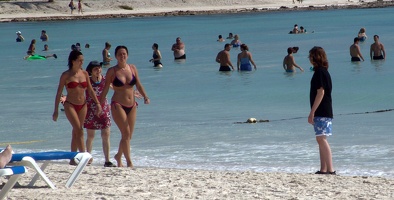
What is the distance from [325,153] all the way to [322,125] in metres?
0.42

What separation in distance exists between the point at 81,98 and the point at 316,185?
8.87ft

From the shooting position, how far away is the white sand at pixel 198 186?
23.7 feet

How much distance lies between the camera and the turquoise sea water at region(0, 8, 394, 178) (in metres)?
11.6

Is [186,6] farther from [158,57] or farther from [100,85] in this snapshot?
[100,85]

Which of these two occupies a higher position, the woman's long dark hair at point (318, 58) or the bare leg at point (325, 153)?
the woman's long dark hair at point (318, 58)

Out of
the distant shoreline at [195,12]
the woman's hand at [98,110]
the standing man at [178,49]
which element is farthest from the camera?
the distant shoreline at [195,12]

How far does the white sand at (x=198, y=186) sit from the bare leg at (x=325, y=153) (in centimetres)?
20

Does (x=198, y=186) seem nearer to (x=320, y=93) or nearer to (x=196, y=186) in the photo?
(x=196, y=186)

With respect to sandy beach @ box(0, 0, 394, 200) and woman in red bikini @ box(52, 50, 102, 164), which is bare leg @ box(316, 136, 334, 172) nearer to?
sandy beach @ box(0, 0, 394, 200)

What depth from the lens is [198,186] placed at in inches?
304

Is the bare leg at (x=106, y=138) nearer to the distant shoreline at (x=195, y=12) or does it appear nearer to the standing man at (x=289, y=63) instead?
the standing man at (x=289, y=63)

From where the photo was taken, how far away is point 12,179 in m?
6.52

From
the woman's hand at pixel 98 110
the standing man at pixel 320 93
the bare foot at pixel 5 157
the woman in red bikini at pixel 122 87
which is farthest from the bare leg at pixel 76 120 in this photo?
the standing man at pixel 320 93

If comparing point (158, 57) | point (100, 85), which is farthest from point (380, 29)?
point (100, 85)
